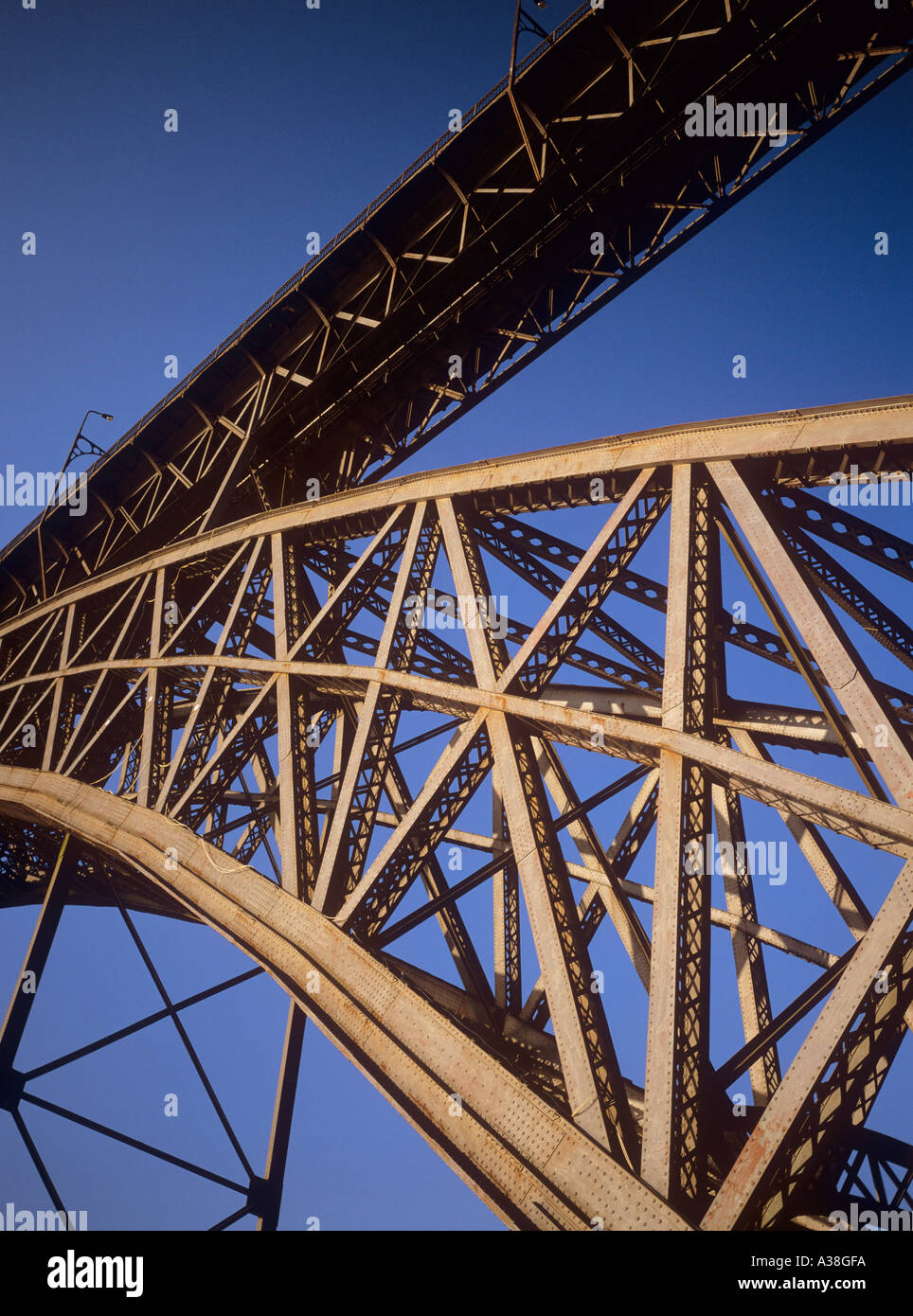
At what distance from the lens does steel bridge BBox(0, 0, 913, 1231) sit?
5.47m

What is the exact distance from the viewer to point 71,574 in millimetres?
24609

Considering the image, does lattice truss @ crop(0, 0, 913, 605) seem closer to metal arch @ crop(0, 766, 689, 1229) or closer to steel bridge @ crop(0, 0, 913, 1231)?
steel bridge @ crop(0, 0, 913, 1231)

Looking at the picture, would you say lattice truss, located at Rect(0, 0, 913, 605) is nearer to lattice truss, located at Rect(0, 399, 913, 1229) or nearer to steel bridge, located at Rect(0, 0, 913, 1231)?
steel bridge, located at Rect(0, 0, 913, 1231)

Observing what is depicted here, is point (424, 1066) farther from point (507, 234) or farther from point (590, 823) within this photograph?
point (507, 234)

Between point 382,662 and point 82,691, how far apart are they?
14.7m

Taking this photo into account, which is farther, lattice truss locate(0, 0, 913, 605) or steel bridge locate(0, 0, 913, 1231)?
lattice truss locate(0, 0, 913, 605)

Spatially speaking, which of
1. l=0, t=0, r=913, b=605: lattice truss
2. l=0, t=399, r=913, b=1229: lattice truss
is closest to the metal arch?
l=0, t=399, r=913, b=1229: lattice truss

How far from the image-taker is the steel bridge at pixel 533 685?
18.0ft

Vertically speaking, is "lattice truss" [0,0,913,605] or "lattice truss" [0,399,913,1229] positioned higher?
"lattice truss" [0,0,913,605]

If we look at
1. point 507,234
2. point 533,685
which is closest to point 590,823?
point 533,685

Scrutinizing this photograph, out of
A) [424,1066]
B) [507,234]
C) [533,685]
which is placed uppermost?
[507,234]

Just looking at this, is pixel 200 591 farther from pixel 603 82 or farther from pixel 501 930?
pixel 603 82

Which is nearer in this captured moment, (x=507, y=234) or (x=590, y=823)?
(x=590, y=823)

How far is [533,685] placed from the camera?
7.77 meters
